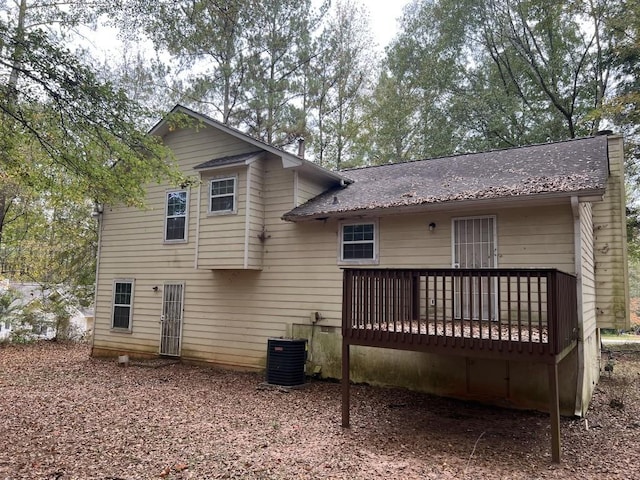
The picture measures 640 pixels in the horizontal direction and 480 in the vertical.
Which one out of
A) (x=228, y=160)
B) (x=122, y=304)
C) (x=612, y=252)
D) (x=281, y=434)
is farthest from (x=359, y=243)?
(x=122, y=304)

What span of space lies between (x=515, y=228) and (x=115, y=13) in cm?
745

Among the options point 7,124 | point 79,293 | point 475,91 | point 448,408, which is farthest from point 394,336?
point 475,91

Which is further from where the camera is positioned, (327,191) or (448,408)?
(327,191)

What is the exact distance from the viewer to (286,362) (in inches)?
340

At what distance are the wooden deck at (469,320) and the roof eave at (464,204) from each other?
4.02 feet

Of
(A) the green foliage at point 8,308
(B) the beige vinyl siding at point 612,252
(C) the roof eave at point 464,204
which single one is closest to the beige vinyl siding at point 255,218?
(C) the roof eave at point 464,204

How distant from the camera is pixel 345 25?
19.5 meters

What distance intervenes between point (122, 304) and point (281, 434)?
8.29 metres

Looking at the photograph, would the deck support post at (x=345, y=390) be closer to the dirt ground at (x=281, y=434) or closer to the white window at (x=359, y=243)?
the dirt ground at (x=281, y=434)

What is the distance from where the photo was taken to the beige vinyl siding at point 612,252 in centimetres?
786

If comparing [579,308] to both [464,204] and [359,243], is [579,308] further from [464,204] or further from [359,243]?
[359,243]

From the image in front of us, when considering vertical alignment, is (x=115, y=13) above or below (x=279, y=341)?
above

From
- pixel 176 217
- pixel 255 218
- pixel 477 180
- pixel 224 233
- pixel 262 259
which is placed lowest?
pixel 262 259

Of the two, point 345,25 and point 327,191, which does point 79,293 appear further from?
point 345,25
